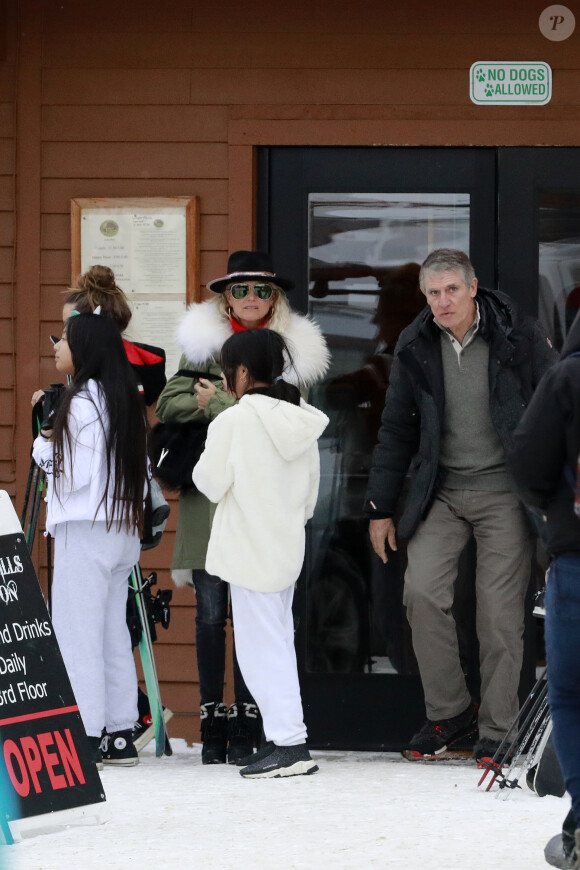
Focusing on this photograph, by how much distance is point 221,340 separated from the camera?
5.22 metres

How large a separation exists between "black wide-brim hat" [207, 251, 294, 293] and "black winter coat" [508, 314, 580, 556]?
6.84ft

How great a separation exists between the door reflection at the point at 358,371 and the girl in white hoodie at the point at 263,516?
927 mm

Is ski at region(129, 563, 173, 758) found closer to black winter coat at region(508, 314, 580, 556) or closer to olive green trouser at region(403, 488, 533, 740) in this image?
olive green trouser at region(403, 488, 533, 740)

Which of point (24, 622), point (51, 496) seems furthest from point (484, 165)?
point (24, 622)

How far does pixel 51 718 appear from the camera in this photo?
3982 millimetres

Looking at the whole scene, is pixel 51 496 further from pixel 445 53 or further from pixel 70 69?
pixel 445 53

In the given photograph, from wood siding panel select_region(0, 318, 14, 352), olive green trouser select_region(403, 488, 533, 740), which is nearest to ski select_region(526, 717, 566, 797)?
olive green trouser select_region(403, 488, 533, 740)

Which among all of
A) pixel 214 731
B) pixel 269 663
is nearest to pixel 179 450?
pixel 269 663

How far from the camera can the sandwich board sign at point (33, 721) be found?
3842 millimetres

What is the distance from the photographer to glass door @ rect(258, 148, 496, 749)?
18.9 feet

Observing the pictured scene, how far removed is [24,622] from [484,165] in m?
2.85

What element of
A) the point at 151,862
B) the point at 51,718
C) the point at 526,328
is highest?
the point at 526,328

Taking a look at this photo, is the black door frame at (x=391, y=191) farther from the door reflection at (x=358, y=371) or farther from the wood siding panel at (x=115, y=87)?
the wood siding panel at (x=115, y=87)

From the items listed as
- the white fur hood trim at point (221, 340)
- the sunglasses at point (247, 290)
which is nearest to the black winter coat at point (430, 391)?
the white fur hood trim at point (221, 340)
